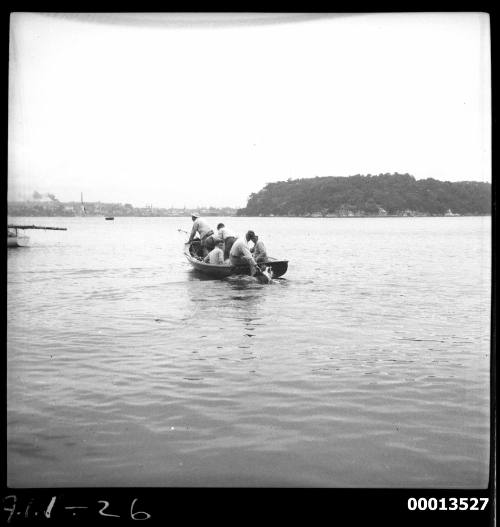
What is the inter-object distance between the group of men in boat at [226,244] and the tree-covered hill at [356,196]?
138 millimetres

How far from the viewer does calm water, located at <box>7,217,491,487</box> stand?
2299 millimetres

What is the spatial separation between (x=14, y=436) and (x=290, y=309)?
1204 millimetres

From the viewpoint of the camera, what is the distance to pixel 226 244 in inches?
112

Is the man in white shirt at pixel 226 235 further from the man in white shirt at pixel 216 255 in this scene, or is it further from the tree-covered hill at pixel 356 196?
the tree-covered hill at pixel 356 196

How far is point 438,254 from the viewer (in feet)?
8.45
